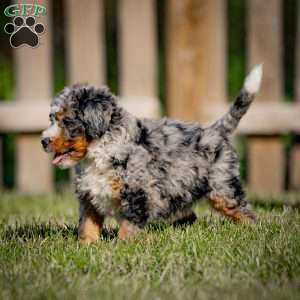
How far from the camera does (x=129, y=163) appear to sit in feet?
15.6

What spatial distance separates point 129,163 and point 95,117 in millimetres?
355

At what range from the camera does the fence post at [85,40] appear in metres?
8.64

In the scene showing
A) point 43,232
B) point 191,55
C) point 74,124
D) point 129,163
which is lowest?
point 43,232

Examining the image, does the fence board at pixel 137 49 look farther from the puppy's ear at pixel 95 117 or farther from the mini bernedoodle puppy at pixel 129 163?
the puppy's ear at pixel 95 117

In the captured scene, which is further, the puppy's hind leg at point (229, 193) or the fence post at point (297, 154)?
the fence post at point (297, 154)

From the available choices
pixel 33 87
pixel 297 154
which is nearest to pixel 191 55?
pixel 297 154

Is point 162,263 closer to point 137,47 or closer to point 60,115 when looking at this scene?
point 60,115

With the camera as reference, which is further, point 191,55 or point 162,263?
point 191,55

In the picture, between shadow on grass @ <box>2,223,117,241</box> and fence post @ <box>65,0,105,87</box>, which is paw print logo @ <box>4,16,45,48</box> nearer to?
fence post @ <box>65,0,105,87</box>

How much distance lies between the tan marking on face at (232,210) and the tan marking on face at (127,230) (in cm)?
71

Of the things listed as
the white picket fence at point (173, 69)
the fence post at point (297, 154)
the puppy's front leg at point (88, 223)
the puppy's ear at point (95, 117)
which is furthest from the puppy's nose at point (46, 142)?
the fence post at point (297, 154)

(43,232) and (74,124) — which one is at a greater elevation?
(74,124)

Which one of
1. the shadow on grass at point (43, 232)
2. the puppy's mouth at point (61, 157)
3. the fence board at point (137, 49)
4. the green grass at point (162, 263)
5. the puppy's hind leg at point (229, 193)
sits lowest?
the shadow on grass at point (43, 232)

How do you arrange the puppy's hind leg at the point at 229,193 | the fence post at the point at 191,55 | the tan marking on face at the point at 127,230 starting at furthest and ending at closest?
the fence post at the point at 191,55 → the puppy's hind leg at the point at 229,193 → the tan marking on face at the point at 127,230
